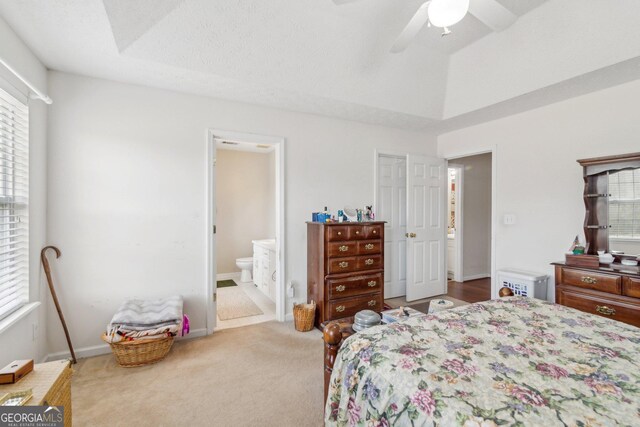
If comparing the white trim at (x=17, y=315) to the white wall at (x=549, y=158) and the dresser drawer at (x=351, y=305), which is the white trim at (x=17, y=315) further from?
the white wall at (x=549, y=158)

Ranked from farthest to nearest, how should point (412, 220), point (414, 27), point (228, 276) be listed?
point (228, 276), point (412, 220), point (414, 27)

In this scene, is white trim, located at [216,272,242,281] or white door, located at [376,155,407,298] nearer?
white door, located at [376,155,407,298]

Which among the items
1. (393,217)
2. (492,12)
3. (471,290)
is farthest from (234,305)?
(492,12)

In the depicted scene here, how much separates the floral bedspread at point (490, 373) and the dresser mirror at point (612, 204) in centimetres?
162

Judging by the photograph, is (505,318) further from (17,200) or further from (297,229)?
(17,200)

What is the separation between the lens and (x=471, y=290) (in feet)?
15.5

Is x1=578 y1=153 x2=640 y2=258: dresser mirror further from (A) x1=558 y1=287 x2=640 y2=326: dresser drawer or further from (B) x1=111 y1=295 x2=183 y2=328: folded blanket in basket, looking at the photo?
(B) x1=111 y1=295 x2=183 y2=328: folded blanket in basket

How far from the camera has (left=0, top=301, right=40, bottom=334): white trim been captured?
5.99ft

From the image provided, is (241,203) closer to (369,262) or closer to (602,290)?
(369,262)

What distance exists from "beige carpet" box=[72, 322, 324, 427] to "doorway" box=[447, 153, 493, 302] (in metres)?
3.58

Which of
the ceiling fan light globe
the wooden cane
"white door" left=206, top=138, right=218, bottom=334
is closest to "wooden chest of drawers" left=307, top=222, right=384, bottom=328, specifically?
"white door" left=206, top=138, right=218, bottom=334

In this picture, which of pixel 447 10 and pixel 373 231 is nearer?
pixel 447 10

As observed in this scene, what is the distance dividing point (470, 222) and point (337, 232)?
3462 millimetres

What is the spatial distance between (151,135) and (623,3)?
13.1 ft
